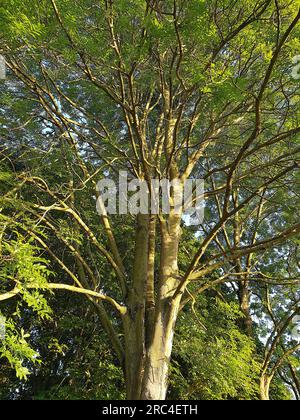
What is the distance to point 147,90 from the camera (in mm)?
6031

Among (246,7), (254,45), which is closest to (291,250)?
(254,45)

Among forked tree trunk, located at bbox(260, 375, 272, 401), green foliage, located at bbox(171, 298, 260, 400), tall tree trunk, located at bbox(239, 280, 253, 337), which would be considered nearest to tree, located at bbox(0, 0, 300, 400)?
green foliage, located at bbox(171, 298, 260, 400)

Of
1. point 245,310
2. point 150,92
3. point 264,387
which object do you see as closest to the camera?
point 150,92

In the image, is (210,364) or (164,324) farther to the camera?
(210,364)

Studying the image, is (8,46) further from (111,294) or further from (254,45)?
(111,294)

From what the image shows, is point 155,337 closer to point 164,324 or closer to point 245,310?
point 164,324

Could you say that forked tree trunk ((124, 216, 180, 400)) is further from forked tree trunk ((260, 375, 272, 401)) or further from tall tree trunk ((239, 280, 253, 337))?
tall tree trunk ((239, 280, 253, 337))

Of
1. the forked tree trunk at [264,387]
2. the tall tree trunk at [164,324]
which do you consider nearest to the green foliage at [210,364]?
the forked tree trunk at [264,387]

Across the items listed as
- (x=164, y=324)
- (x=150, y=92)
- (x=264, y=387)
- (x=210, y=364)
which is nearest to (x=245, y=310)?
(x=264, y=387)

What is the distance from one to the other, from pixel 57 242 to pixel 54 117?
2.36 m

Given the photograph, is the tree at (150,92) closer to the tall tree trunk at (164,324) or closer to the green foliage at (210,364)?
the tall tree trunk at (164,324)

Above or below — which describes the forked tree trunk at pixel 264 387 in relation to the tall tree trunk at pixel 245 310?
below

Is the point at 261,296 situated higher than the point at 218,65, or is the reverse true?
the point at 218,65
